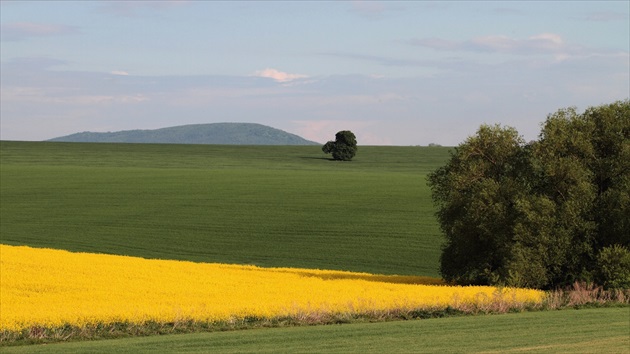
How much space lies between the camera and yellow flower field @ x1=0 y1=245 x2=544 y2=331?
22.2 metres

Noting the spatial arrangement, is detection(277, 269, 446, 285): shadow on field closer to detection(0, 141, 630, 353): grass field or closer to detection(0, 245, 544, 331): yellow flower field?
detection(0, 245, 544, 331): yellow flower field

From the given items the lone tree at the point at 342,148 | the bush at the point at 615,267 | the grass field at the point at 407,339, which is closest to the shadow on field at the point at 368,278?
the bush at the point at 615,267

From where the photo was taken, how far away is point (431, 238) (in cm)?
4831

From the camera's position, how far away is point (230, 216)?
59094 mm

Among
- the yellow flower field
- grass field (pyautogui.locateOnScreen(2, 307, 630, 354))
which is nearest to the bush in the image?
the yellow flower field

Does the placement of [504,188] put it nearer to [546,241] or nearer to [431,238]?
[546,241]

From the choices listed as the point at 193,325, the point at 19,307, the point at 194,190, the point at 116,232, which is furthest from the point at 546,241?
the point at 194,190

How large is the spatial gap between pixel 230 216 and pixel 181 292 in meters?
31.4

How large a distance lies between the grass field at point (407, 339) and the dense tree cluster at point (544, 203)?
802cm

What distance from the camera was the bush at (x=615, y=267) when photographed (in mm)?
30812

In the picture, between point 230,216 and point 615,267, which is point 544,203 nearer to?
point 615,267

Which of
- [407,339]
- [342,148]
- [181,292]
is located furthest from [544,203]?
[342,148]

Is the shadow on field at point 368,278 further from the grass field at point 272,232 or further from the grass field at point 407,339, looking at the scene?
the grass field at point 407,339

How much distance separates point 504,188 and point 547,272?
10.2 ft
